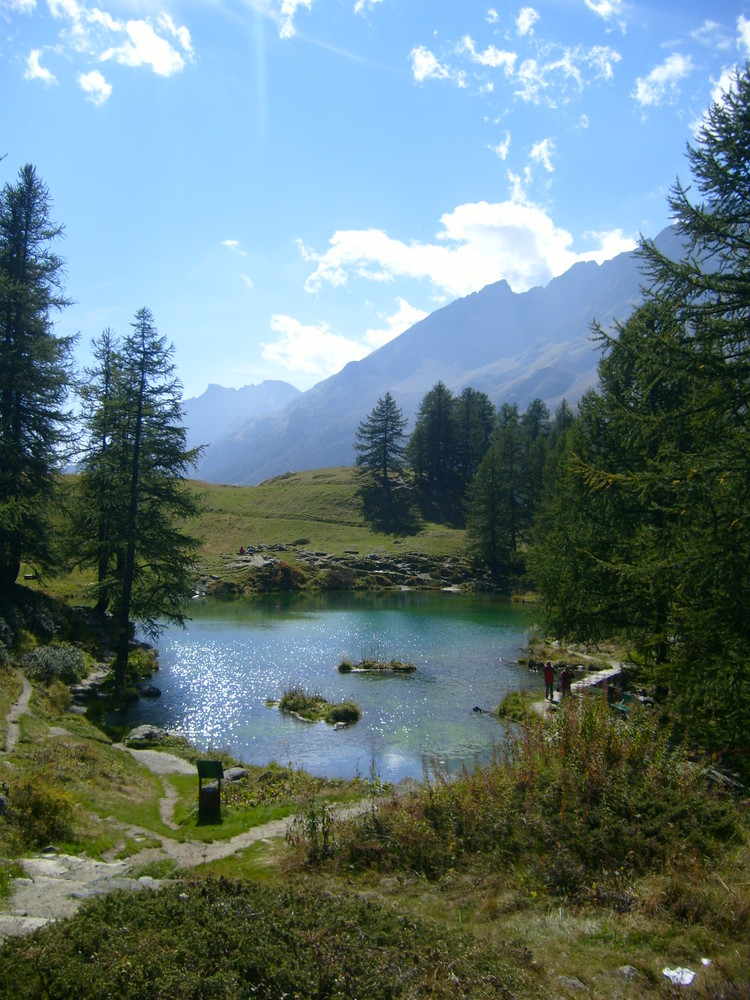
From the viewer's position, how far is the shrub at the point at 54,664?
24547 millimetres

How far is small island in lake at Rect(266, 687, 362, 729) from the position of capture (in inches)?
1033

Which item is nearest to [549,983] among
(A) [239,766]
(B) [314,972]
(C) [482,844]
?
(B) [314,972]

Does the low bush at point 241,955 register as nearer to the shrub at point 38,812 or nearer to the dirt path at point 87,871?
the dirt path at point 87,871

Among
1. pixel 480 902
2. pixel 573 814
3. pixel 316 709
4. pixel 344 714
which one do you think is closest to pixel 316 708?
pixel 316 709

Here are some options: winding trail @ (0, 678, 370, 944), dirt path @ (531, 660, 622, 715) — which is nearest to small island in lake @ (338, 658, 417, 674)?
dirt path @ (531, 660, 622, 715)

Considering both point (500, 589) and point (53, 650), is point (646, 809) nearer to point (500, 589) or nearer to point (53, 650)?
point (53, 650)

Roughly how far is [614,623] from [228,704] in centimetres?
1629

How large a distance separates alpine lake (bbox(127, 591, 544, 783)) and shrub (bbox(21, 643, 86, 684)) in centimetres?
284

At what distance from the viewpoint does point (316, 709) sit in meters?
27.3

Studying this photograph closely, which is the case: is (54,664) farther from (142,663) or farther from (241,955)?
(241,955)

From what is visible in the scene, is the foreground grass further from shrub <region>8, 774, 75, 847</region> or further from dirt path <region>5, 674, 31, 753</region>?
dirt path <region>5, 674, 31, 753</region>

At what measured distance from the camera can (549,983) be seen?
618 centimetres

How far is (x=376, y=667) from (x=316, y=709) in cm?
815

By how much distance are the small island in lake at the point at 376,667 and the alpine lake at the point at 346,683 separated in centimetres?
53
